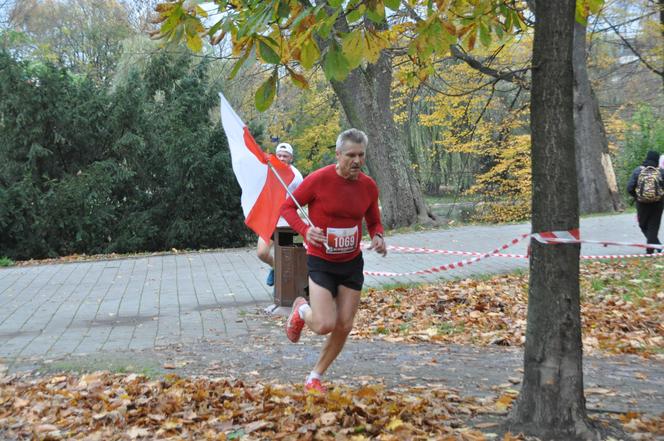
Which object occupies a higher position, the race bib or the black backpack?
the black backpack

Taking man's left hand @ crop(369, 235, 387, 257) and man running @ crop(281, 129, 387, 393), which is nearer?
man running @ crop(281, 129, 387, 393)

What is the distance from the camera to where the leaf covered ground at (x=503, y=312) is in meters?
8.34

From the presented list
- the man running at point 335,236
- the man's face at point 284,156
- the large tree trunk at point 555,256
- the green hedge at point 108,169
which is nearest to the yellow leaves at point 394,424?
the large tree trunk at point 555,256

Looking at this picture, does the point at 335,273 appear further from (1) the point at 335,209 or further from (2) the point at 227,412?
(2) the point at 227,412

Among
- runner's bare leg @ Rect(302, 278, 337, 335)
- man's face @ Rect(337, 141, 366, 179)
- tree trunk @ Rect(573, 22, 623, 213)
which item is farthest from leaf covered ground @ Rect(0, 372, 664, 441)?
tree trunk @ Rect(573, 22, 623, 213)

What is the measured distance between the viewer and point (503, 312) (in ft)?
31.6

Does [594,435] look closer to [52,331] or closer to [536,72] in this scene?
[536,72]

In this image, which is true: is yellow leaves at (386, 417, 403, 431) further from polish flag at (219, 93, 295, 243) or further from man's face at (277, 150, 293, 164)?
man's face at (277, 150, 293, 164)

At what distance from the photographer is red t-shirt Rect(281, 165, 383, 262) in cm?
588

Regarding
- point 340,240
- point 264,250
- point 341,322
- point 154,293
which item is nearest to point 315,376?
point 341,322

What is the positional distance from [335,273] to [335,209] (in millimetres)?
493

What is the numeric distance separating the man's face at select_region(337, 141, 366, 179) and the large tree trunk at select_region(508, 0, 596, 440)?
4.89 ft

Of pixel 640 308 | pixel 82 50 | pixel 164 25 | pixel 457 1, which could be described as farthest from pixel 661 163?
pixel 82 50

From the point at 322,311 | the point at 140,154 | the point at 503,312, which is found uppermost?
the point at 140,154
